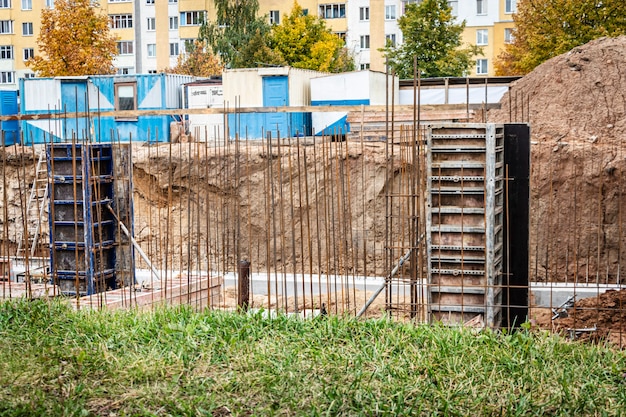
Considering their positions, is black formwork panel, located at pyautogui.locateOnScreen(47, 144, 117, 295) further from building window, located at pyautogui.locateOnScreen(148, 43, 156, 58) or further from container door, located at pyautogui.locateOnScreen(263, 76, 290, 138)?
building window, located at pyautogui.locateOnScreen(148, 43, 156, 58)

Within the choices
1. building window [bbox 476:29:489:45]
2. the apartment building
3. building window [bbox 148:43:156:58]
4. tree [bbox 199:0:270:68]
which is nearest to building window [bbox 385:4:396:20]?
the apartment building

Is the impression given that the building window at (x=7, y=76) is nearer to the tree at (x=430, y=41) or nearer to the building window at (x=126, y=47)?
the building window at (x=126, y=47)

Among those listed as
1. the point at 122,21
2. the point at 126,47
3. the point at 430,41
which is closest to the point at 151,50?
the point at 126,47

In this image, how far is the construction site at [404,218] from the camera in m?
8.62

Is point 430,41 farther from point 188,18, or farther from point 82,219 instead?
point 82,219

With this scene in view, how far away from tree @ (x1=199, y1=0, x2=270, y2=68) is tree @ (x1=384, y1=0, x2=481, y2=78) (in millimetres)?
8090

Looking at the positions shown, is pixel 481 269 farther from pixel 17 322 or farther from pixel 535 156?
pixel 535 156

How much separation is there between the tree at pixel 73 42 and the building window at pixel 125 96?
687 cm

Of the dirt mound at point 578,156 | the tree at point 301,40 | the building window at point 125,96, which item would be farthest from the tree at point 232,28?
the dirt mound at point 578,156

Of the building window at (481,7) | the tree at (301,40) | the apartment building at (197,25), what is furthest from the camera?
the building window at (481,7)

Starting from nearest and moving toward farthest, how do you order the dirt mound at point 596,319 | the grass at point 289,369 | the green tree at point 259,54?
the grass at point 289,369, the dirt mound at point 596,319, the green tree at point 259,54

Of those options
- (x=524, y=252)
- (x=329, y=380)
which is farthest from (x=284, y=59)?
(x=329, y=380)

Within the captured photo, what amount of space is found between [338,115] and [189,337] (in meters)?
18.1

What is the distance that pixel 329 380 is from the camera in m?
6.15
